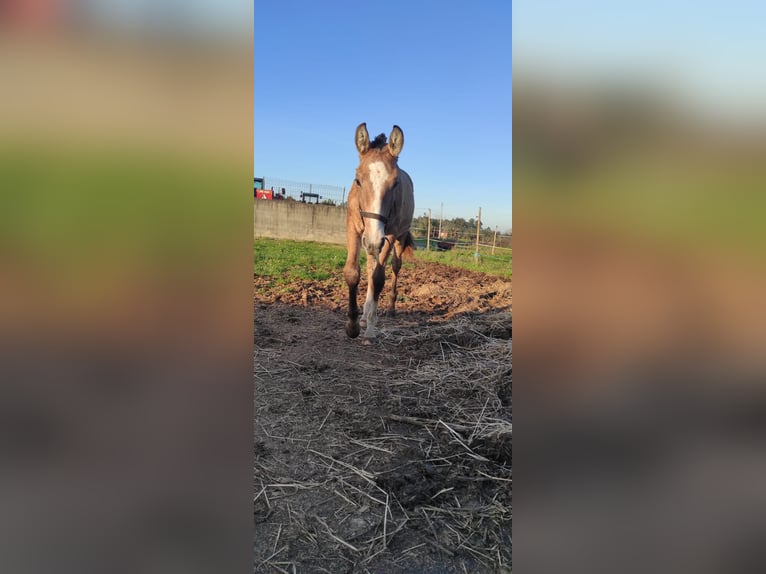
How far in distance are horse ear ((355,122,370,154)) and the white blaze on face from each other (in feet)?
1.73

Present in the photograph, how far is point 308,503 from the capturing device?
2070 millimetres

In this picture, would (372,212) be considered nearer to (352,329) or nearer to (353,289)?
(353,289)

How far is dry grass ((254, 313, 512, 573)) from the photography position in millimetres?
1774

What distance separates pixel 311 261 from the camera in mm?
11508

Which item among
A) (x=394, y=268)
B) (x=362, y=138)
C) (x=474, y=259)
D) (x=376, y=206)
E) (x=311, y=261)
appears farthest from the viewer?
(x=474, y=259)

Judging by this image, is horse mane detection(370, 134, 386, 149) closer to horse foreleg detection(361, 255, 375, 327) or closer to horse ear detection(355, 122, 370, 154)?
horse ear detection(355, 122, 370, 154)

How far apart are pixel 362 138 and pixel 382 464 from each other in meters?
3.91

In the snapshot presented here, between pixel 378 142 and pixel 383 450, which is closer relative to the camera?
pixel 383 450
